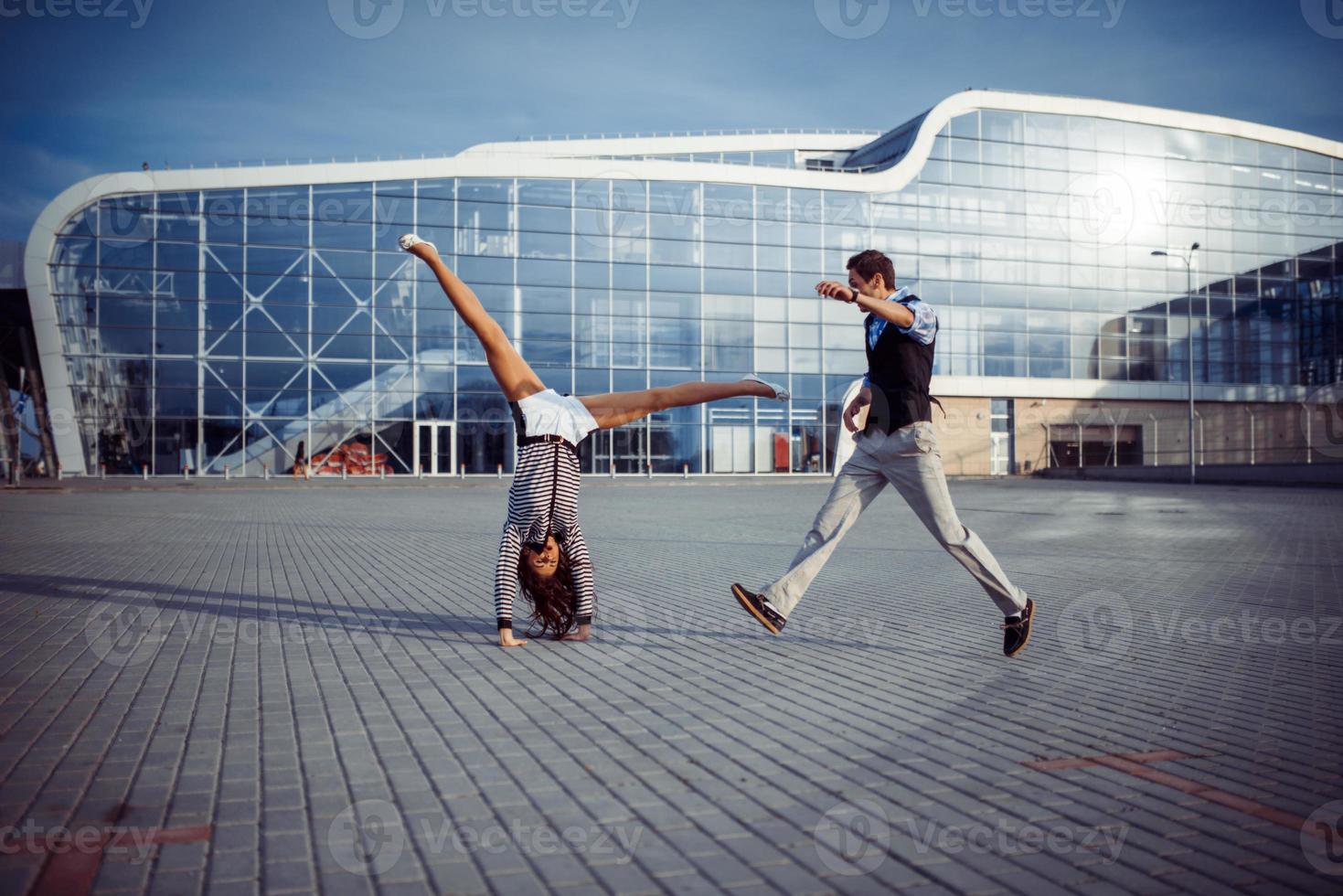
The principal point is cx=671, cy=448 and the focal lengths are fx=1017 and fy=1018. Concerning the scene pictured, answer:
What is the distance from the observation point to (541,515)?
586 cm

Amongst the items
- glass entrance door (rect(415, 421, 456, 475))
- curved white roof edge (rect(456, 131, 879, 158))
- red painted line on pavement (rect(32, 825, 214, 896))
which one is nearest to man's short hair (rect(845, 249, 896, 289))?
red painted line on pavement (rect(32, 825, 214, 896))

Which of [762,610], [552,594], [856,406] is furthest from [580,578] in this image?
[856,406]

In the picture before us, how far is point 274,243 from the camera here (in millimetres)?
38500

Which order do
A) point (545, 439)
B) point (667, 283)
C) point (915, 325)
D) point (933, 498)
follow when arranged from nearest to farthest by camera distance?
1. point (915, 325)
2. point (933, 498)
3. point (545, 439)
4. point (667, 283)

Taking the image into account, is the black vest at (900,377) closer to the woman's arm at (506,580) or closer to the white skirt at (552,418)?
the white skirt at (552,418)

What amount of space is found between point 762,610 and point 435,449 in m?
35.9

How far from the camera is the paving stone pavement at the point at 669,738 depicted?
285 centimetres

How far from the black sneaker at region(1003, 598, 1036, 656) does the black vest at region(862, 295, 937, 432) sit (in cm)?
119

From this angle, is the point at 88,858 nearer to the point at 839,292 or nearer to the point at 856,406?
the point at 839,292

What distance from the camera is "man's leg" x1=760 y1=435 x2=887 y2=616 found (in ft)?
18.6

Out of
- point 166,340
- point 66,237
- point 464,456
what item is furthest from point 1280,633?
point 66,237

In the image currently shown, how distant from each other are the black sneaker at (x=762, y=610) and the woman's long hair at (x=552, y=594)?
105 centimetres

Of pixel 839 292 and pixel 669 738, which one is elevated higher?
pixel 839 292

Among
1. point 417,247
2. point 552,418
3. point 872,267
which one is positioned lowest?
point 552,418
